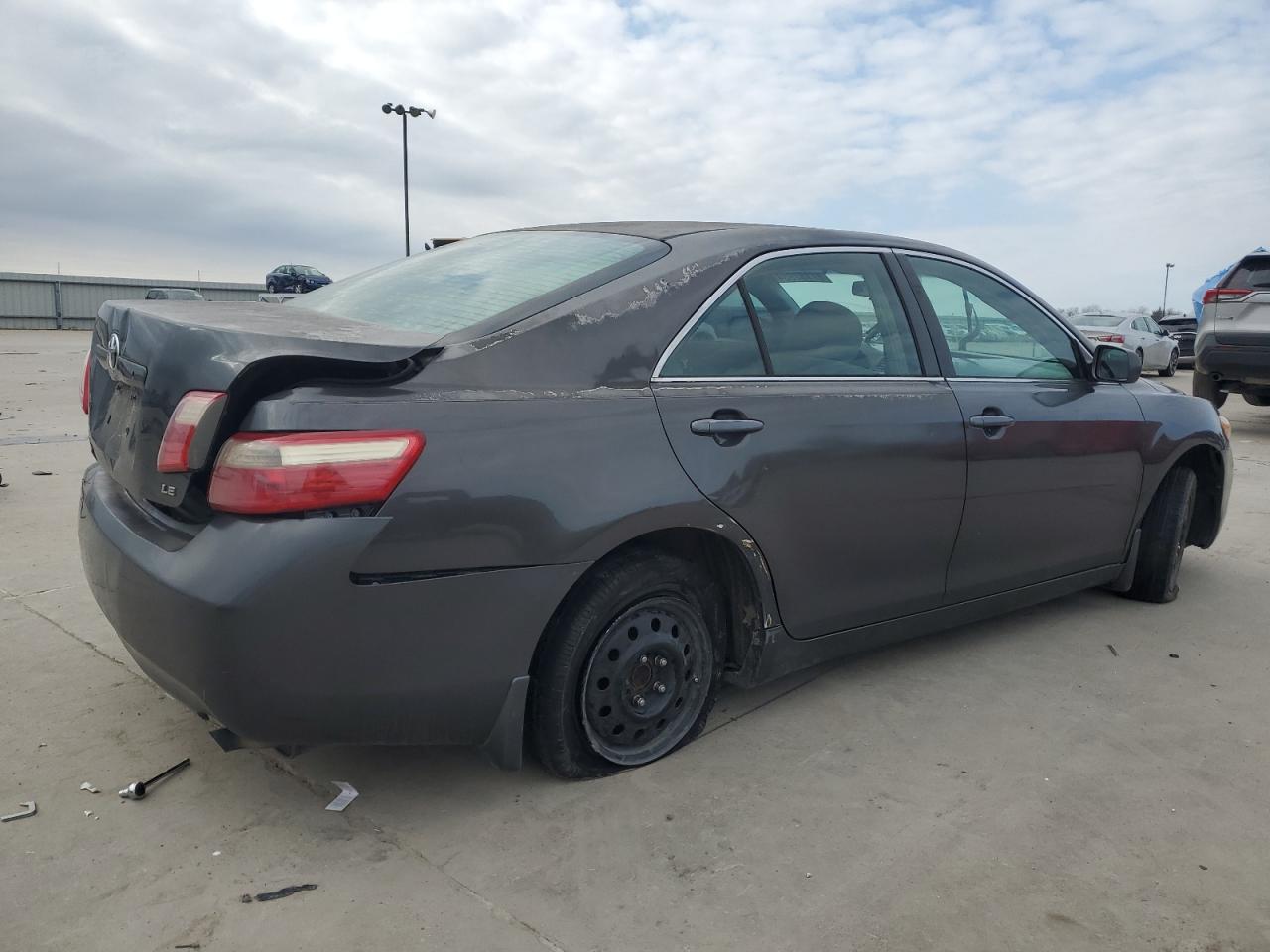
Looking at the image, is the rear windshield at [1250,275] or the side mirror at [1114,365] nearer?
the side mirror at [1114,365]

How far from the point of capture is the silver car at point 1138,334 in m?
19.8

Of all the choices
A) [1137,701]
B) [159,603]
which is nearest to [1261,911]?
[1137,701]

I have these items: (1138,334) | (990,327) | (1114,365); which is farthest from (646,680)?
(1138,334)

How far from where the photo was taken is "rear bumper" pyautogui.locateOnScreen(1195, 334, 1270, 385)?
9891 millimetres

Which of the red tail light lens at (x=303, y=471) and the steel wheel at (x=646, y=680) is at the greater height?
the red tail light lens at (x=303, y=471)

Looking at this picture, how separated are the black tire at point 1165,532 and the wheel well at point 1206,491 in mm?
95

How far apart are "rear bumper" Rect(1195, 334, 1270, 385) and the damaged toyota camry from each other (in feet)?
24.4

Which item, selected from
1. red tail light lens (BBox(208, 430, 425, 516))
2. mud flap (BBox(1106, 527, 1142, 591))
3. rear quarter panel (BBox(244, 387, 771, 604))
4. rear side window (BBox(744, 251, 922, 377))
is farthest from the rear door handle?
mud flap (BBox(1106, 527, 1142, 591))

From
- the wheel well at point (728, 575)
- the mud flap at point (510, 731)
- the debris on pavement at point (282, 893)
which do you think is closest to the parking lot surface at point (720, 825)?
the debris on pavement at point (282, 893)

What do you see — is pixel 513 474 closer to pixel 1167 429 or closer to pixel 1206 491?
pixel 1167 429

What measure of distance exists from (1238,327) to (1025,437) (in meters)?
7.98

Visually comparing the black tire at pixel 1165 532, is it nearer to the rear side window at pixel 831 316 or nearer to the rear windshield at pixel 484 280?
the rear side window at pixel 831 316

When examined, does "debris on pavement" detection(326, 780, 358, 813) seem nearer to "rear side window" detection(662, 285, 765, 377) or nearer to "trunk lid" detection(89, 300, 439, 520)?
"trunk lid" detection(89, 300, 439, 520)

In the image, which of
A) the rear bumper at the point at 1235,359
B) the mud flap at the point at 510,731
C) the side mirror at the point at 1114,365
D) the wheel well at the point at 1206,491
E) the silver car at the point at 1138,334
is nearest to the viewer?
the mud flap at the point at 510,731
